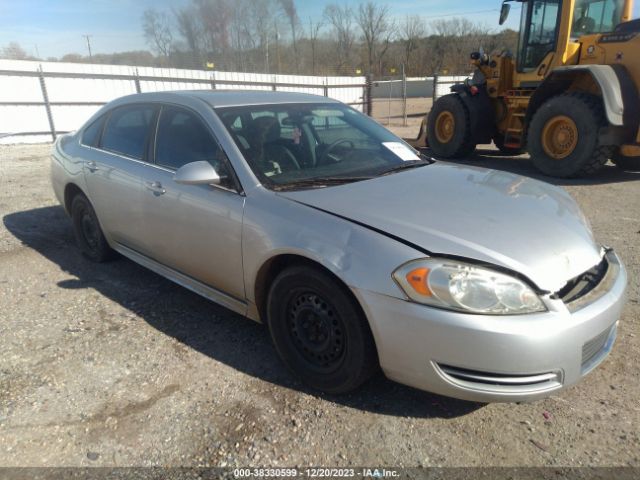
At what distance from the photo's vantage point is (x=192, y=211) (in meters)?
2.95

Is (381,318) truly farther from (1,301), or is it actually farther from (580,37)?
(580,37)

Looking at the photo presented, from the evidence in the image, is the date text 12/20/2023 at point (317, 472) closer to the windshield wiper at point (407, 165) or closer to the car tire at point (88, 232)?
the windshield wiper at point (407, 165)

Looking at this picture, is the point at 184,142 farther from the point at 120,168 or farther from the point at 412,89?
the point at 412,89

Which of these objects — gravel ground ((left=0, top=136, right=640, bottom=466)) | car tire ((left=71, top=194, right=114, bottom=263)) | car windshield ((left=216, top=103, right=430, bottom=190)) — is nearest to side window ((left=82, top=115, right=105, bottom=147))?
car tire ((left=71, top=194, right=114, bottom=263))

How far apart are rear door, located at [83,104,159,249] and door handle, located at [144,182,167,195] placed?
15cm

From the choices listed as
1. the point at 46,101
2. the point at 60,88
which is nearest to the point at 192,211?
the point at 46,101

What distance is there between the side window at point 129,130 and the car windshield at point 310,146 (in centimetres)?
85

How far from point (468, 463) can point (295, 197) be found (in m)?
1.54

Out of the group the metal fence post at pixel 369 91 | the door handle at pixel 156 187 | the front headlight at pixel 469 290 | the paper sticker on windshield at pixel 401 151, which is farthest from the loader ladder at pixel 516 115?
the metal fence post at pixel 369 91

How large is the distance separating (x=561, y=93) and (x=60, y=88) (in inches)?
559

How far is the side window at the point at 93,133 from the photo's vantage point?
13.7ft

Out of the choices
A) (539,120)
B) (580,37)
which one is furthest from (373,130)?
(580,37)

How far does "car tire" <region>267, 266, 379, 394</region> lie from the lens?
7.26ft

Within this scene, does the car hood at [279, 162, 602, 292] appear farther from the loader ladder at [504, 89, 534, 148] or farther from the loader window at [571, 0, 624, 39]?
the loader window at [571, 0, 624, 39]
